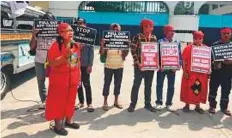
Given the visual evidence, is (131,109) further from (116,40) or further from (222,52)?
(222,52)

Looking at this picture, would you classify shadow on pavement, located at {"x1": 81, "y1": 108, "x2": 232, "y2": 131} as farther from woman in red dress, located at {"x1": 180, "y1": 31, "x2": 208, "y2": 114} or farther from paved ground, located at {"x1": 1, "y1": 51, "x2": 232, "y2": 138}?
woman in red dress, located at {"x1": 180, "y1": 31, "x2": 208, "y2": 114}

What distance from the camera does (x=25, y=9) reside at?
879 cm

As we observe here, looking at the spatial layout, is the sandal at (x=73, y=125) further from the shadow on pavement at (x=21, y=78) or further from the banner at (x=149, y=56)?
the shadow on pavement at (x=21, y=78)

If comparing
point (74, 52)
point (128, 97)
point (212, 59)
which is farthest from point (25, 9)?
point (212, 59)

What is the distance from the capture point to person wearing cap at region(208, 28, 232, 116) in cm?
692

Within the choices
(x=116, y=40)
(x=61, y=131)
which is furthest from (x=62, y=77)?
(x=116, y=40)

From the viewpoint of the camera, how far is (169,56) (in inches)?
276

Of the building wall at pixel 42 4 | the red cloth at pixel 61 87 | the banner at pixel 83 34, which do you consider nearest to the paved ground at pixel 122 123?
the red cloth at pixel 61 87

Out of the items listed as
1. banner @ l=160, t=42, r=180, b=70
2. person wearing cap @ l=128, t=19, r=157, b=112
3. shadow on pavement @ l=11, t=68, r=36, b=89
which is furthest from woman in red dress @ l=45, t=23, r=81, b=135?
shadow on pavement @ l=11, t=68, r=36, b=89

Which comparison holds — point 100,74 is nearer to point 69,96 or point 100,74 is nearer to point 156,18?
point 69,96

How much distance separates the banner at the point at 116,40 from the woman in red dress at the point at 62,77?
4.44 ft

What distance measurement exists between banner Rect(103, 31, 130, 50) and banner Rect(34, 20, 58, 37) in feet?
3.15

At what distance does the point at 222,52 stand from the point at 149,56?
139cm

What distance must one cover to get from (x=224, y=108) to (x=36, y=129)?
375cm
